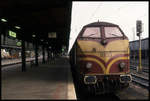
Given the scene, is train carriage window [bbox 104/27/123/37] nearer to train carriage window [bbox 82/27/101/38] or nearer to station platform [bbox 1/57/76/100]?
train carriage window [bbox 82/27/101/38]

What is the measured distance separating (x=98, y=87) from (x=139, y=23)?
9.76 metres

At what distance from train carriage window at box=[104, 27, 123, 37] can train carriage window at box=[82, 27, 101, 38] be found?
35 centimetres

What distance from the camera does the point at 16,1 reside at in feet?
26.9

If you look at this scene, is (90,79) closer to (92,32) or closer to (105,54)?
(105,54)

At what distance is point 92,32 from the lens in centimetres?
855

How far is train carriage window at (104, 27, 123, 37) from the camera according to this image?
8510mm

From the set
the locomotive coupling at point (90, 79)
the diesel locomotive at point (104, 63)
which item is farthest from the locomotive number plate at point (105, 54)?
the locomotive coupling at point (90, 79)

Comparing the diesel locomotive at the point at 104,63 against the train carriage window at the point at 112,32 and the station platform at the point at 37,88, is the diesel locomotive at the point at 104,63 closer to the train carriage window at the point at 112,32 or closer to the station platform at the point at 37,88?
the train carriage window at the point at 112,32

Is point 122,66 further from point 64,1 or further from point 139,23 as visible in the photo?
point 139,23

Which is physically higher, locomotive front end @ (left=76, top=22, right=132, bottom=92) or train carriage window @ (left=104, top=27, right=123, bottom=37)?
train carriage window @ (left=104, top=27, right=123, bottom=37)

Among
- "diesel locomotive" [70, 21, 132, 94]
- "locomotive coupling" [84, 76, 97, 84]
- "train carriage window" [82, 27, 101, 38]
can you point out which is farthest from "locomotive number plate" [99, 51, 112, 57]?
"locomotive coupling" [84, 76, 97, 84]

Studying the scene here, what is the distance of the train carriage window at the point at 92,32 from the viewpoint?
8.43 m

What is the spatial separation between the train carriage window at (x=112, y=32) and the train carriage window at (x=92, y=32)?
0.35 metres

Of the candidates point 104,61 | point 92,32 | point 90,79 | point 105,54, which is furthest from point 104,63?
point 92,32
